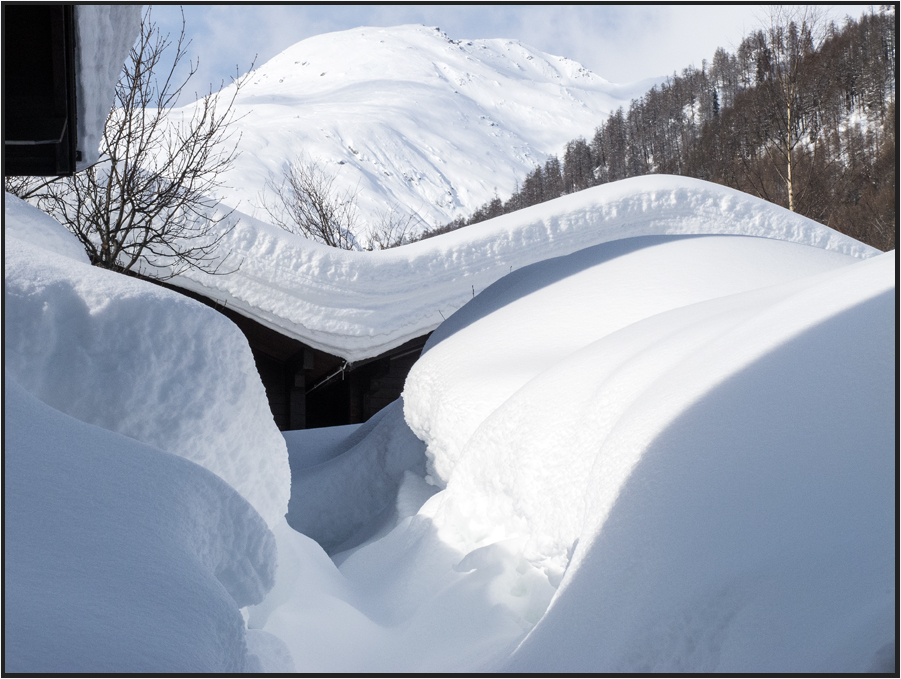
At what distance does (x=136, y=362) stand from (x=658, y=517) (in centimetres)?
175

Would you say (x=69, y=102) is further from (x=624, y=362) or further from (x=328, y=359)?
(x=328, y=359)

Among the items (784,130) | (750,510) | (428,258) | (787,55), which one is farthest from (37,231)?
(784,130)

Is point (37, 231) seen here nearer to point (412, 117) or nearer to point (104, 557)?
point (104, 557)

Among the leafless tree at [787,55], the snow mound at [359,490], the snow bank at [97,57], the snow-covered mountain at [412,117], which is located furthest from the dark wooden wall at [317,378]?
the snow-covered mountain at [412,117]

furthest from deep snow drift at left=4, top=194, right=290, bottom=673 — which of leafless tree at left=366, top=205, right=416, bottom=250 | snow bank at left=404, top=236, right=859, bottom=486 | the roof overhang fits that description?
leafless tree at left=366, top=205, right=416, bottom=250

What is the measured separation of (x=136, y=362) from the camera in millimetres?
2383

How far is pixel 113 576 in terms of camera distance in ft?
4.00

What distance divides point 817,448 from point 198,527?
4.91 ft

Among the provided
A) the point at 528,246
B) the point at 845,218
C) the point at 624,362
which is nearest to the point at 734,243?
the point at 528,246

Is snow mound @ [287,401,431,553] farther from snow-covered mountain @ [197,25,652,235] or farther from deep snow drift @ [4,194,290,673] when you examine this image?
snow-covered mountain @ [197,25,652,235]

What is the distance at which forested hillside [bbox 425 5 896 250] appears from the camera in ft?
35.5

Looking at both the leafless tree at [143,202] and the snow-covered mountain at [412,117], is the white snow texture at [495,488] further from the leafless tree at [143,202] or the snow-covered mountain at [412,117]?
the snow-covered mountain at [412,117]

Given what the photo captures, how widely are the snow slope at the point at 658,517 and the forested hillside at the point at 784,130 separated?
4.16 m

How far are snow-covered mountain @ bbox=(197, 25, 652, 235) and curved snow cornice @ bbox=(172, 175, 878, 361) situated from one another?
5182 cm
